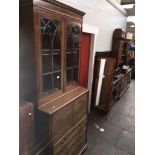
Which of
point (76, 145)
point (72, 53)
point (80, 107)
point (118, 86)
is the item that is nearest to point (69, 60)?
point (72, 53)

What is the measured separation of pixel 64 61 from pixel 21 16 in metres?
0.79

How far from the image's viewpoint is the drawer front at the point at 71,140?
7.07ft

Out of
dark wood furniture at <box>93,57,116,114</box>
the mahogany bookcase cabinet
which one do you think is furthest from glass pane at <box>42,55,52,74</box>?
dark wood furniture at <box>93,57,116,114</box>

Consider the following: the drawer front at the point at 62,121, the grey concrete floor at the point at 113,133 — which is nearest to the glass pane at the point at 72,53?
the drawer front at the point at 62,121

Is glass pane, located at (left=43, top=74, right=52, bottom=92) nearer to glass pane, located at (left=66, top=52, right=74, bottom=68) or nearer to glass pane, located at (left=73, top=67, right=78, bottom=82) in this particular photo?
glass pane, located at (left=66, top=52, right=74, bottom=68)

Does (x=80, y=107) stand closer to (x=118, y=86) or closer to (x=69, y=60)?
(x=69, y=60)

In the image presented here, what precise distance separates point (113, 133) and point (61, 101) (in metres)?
2.05

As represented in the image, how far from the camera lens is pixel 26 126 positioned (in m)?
1.79

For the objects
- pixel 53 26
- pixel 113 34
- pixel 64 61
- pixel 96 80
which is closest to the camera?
pixel 53 26

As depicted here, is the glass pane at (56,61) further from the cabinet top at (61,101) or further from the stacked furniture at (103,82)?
the stacked furniture at (103,82)

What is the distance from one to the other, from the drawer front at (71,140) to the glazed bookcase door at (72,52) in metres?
0.75
